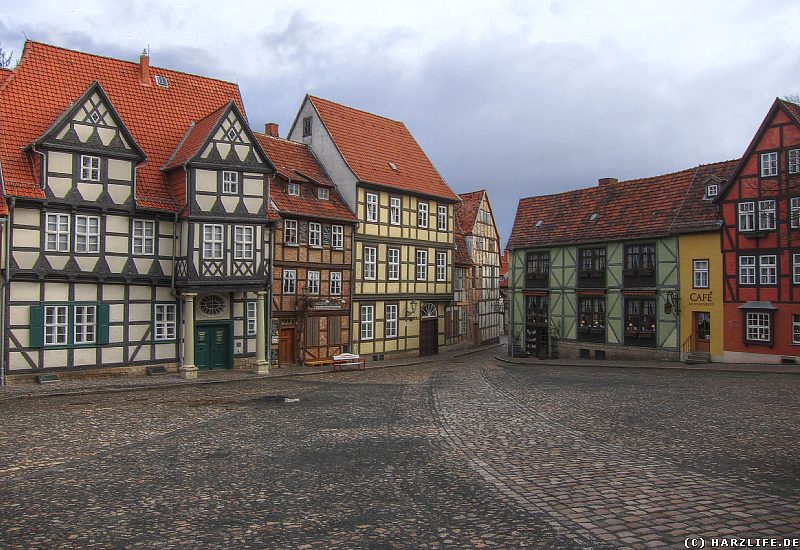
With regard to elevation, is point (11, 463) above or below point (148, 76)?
below

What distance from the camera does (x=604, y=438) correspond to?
1323cm

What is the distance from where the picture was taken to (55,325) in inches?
914

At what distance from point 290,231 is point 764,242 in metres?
21.5

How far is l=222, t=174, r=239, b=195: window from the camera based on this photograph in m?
26.4

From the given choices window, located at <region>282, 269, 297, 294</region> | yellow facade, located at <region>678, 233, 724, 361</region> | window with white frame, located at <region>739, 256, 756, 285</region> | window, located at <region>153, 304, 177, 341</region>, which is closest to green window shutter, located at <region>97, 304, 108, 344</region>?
window, located at <region>153, 304, 177, 341</region>

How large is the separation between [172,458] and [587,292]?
1134 inches

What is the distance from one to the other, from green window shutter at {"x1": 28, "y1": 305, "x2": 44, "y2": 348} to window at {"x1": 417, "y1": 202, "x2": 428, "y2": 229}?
2068 cm

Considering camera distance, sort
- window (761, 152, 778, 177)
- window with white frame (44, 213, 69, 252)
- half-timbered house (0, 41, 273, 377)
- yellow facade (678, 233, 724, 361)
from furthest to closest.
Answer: yellow facade (678, 233, 724, 361) < window (761, 152, 778, 177) < window with white frame (44, 213, 69, 252) < half-timbered house (0, 41, 273, 377)

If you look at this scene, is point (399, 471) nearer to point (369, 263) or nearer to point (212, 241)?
point (212, 241)

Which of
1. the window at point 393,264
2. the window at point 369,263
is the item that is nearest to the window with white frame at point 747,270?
the window at point 393,264

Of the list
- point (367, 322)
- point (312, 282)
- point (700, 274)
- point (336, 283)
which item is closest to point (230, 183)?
point (312, 282)

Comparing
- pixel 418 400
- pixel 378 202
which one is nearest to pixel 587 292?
pixel 378 202

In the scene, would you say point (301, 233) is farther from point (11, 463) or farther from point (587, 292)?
point (11, 463)

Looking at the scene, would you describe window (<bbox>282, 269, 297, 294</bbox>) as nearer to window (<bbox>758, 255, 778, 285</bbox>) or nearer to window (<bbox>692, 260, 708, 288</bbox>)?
window (<bbox>692, 260, 708, 288</bbox>)
